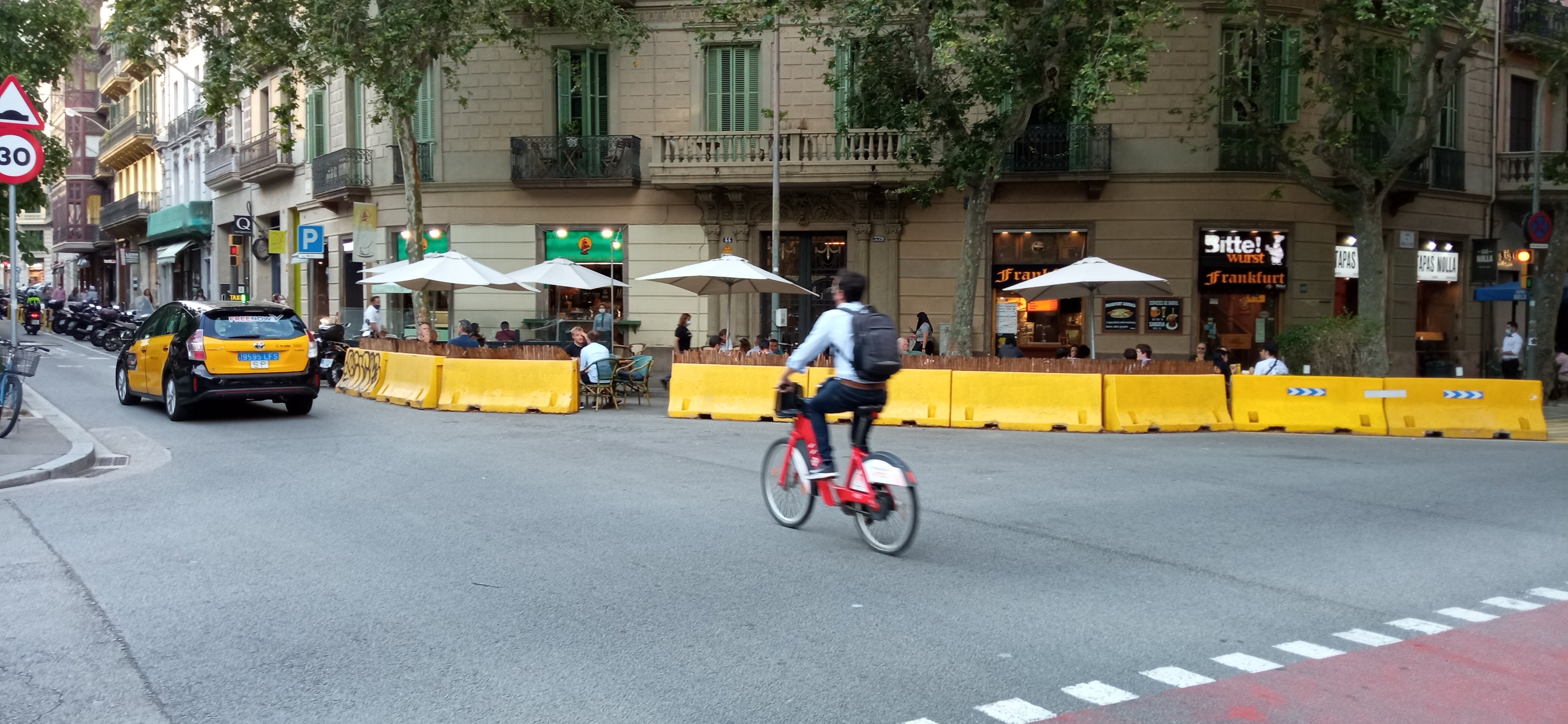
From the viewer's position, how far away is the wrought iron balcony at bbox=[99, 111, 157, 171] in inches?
1955

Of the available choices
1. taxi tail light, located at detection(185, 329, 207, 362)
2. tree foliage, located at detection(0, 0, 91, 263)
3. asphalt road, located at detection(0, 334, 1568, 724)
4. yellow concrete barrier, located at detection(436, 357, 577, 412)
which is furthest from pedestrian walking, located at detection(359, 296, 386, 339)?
asphalt road, located at detection(0, 334, 1568, 724)

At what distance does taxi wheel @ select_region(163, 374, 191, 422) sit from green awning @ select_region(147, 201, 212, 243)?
100 feet

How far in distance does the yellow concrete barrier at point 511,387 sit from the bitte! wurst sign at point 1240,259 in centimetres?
1351

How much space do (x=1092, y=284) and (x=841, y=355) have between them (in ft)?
40.1

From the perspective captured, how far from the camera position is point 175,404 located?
14.9 metres

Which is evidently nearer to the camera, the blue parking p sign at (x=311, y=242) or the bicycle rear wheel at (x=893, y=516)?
the bicycle rear wheel at (x=893, y=516)

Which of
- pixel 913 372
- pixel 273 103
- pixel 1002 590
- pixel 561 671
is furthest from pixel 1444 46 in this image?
pixel 273 103

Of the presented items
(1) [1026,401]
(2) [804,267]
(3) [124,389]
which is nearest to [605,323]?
(2) [804,267]

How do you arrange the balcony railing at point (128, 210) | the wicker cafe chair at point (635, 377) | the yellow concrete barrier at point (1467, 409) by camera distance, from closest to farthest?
the yellow concrete barrier at point (1467, 409) < the wicker cafe chair at point (635, 377) < the balcony railing at point (128, 210)

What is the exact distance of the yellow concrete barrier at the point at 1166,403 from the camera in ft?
52.8

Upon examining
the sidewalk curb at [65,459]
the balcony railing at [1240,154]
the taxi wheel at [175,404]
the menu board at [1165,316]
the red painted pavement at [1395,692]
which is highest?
the balcony railing at [1240,154]

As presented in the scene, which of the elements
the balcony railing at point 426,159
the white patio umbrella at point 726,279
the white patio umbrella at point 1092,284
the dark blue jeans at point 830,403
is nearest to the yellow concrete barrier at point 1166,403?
the white patio umbrella at point 1092,284

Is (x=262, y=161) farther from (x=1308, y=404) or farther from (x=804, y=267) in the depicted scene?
(x=1308, y=404)

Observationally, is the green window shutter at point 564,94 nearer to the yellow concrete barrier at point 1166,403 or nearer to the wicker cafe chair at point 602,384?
the wicker cafe chair at point 602,384
